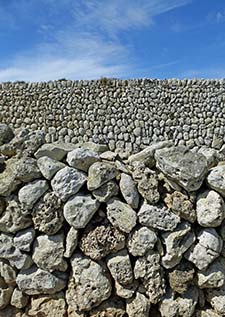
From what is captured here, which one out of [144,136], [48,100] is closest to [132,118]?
[144,136]

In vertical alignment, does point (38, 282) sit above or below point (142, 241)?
below

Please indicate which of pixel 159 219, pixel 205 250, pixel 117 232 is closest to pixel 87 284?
→ pixel 117 232

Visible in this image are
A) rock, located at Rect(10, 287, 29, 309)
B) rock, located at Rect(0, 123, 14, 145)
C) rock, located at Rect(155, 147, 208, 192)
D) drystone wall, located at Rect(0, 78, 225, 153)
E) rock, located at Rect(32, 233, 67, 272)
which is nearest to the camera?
rock, located at Rect(155, 147, 208, 192)

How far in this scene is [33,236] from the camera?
7.02 feet

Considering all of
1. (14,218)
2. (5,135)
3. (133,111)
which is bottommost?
(133,111)

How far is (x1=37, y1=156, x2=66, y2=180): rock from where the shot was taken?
2109mm

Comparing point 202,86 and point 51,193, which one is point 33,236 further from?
point 202,86

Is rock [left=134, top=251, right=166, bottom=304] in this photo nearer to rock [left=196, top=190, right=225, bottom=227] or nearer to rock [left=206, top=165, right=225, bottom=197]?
rock [left=196, top=190, right=225, bottom=227]

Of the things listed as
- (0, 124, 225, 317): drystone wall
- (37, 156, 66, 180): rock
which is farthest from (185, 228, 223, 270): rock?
(37, 156, 66, 180): rock

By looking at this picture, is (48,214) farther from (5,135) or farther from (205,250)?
(205,250)

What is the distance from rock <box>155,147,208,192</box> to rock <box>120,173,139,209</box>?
18 cm

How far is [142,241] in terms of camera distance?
2.01 metres

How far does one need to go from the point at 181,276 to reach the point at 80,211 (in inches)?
25.2

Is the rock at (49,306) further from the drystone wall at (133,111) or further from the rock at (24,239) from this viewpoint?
the drystone wall at (133,111)
